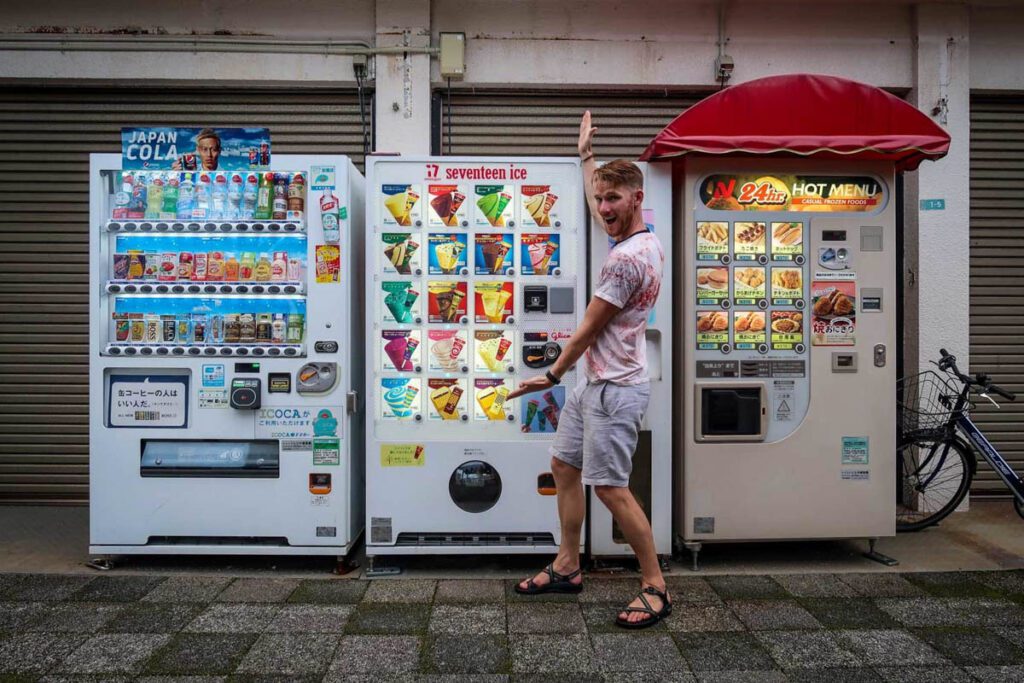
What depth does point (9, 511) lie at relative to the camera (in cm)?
521

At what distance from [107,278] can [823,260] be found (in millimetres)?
4419

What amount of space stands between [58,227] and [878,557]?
22.6 ft

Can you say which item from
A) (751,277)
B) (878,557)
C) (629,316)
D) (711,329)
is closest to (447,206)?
(629,316)

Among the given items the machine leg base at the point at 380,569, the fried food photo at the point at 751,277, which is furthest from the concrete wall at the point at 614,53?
the machine leg base at the point at 380,569

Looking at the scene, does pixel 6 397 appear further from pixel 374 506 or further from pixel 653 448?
pixel 653 448

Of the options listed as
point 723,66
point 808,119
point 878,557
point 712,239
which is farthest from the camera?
point 723,66

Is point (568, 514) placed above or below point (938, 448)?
below

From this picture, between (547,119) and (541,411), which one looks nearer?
(541,411)

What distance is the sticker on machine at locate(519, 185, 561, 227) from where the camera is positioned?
3855mm

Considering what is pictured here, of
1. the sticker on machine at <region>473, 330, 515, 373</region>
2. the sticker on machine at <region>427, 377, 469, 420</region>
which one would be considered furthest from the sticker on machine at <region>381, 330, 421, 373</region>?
the sticker on machine at <region>473, 330, 515, 373</region>

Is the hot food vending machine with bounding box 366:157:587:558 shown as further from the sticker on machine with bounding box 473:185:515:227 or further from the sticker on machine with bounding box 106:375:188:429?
the sticker on machine with bounding box 106:375:188:429

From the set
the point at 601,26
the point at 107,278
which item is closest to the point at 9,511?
the point at 107,278

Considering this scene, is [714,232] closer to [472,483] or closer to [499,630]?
[472,483]

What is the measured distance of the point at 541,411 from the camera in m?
3.89
